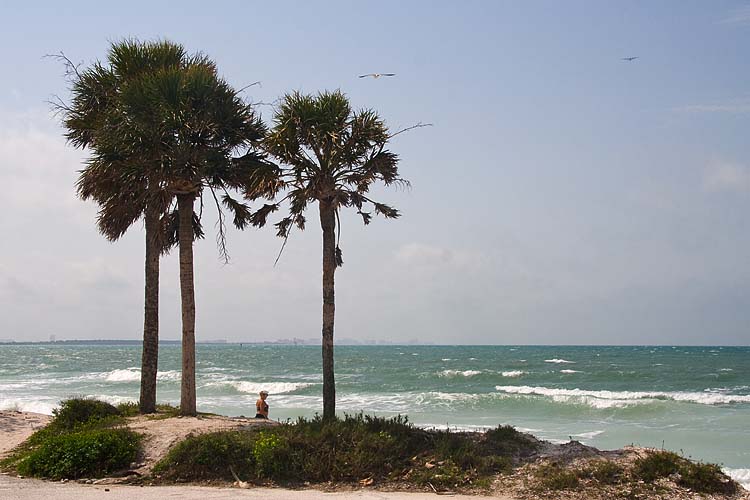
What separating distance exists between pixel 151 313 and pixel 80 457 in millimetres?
5502

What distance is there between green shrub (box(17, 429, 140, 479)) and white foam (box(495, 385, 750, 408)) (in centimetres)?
2751

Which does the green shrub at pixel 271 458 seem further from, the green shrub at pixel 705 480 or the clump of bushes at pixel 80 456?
the green shrub at pixel 705 480

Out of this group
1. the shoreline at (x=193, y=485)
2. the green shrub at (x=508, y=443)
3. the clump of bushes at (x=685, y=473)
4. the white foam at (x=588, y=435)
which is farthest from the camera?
the white foam at (x=588, y=435)

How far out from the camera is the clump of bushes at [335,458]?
42.4 ft

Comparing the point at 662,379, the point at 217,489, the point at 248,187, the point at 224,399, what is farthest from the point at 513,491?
the point at 662,379

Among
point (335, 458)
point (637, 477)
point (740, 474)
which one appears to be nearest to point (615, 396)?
point (740, 474)

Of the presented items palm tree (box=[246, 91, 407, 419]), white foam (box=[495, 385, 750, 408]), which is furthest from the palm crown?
white foam (box=[495, 385, 750, 408])

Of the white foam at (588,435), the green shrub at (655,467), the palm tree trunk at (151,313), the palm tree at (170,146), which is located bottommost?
the white foam at (588,435)

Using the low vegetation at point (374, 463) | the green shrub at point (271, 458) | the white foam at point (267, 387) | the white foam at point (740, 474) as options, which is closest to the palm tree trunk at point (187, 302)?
the low vegetation at point (374, 463)

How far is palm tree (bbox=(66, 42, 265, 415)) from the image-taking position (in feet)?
54.6

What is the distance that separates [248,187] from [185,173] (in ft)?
4.61

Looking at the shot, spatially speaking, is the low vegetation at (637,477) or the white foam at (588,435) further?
the white foam at (588,435)

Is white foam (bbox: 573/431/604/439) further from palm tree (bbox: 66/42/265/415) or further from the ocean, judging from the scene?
palm tree (bbox: 66/42/265/415)

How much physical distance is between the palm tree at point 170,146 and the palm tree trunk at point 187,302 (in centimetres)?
2
